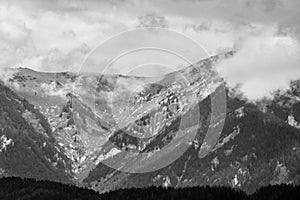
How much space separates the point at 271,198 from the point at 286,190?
20.1ft

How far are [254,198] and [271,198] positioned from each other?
740 centimetres

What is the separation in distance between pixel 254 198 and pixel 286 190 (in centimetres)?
1246

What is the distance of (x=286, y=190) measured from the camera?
194 meters

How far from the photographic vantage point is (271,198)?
19388cm

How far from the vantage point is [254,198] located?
199 meters
